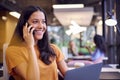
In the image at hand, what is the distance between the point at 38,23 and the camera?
75.2 inches

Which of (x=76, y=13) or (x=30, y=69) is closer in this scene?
(x=30, y=69)

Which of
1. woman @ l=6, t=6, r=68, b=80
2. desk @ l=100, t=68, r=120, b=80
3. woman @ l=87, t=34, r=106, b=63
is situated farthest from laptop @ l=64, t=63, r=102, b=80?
woman @ l=87, t=34, r=106, b=63

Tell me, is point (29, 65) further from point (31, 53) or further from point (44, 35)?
point (44, 35)

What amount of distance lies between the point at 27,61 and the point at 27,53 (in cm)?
6

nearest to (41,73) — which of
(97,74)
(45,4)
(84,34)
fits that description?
(97,74)

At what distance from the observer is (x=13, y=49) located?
1904 mm

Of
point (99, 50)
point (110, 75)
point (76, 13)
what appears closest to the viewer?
point (110, 75)

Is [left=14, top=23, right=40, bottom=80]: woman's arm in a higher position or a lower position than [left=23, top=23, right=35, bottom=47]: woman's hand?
lower

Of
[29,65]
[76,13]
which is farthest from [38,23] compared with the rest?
[76,13]

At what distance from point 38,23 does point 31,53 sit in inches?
8.4

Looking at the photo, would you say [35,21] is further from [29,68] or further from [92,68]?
[92,68]

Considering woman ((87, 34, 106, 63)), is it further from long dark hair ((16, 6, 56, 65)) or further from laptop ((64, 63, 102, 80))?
laptop ((64, 63, 102, 80))

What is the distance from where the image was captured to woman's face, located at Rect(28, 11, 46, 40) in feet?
6.20

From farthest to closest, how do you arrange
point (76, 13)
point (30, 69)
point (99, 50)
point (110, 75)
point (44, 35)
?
1. point (76, 13)
2. point (99, 50)
3. point (110, 75)
4. point (44, 35)
5. point (30, 69)
